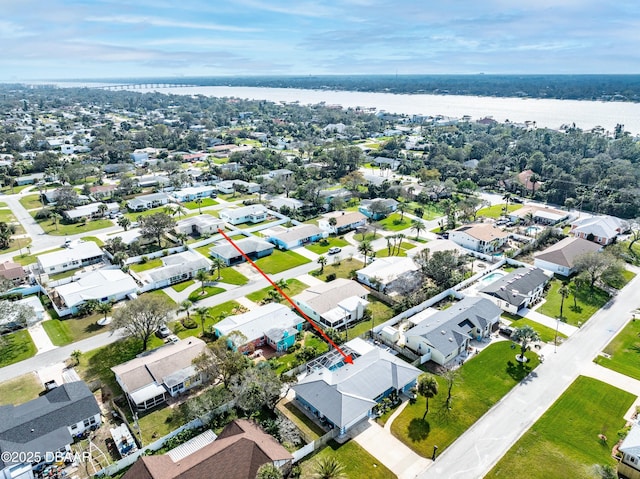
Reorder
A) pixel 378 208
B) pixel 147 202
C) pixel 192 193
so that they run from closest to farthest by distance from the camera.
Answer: pixel 378 208
pixel 147 202
pixel 192 193

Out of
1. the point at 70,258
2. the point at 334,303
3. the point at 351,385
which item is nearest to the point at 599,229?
the point at 334,303

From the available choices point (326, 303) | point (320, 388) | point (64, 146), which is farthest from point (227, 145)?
point (320, 388)

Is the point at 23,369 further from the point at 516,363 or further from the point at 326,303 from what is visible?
the point at 516,363

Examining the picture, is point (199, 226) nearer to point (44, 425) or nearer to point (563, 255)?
point (44, 425)

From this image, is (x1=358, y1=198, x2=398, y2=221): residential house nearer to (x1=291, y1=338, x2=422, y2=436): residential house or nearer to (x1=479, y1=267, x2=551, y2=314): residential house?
(x1=479, y1=267, x2=551, y2=314): residential house

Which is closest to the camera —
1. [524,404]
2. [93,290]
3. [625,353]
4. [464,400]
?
[524,404]

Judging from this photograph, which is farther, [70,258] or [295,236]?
[295,236]

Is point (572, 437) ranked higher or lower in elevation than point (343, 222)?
lower

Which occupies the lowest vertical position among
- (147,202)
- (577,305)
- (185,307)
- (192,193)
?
(577,305)
